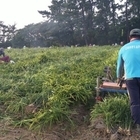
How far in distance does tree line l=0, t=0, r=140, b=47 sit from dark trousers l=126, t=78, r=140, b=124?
26346mm

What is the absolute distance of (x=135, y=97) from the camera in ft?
15.3

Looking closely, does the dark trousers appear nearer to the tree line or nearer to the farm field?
the farm field

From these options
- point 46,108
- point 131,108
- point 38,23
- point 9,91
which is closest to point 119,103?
point 131,108

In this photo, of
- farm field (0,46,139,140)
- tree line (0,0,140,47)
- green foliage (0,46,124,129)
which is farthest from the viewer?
tree line (0,0,140,47)

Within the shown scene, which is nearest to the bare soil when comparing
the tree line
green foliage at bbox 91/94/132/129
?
green foliage at bbox 91/94/132/129

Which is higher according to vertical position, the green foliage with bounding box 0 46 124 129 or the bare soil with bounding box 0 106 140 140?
the green foliage with bounding box 0 46 124 129

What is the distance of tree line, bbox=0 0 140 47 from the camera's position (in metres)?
32.2

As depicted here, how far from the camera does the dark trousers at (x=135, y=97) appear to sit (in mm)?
4578

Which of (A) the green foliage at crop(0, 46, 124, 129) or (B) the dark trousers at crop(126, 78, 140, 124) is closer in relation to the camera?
(B) the dark trousers at crop(126, 78, 140, 124)

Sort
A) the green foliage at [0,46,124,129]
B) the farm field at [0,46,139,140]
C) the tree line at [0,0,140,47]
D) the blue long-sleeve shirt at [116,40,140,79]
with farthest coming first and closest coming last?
the tree line at [0,0,140,47], the green foliage at [0,46,124,129], the farm field at [0,46,139,140], the blue long-sleeve shirt at [116,40,140,79]

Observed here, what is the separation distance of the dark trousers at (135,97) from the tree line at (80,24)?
86.4ft

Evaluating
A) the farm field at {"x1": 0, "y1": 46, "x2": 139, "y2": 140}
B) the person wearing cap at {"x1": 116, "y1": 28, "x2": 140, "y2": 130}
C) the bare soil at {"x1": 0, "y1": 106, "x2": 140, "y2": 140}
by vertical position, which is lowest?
the bare soil at {"x1": 0, "y1": 106, "x2": 140, "y2": 140}

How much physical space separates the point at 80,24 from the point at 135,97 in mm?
30626

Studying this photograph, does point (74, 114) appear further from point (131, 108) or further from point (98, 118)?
point (131, 108)
